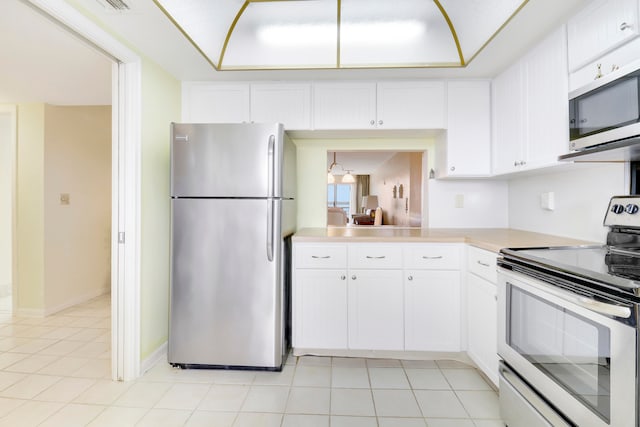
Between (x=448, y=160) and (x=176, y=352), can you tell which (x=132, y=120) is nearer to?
(x=176, y=352)

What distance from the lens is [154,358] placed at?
228cm

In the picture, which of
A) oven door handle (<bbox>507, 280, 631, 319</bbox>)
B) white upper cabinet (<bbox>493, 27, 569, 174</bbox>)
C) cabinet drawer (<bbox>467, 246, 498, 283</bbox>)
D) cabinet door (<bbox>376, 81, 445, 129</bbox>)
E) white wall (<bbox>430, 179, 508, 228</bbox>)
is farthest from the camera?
white wall (<bbox>430, 179, 508, 228</bbox>)

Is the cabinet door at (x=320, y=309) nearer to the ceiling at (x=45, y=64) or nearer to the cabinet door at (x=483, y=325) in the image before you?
the cabinet door at (x=483, y=325)

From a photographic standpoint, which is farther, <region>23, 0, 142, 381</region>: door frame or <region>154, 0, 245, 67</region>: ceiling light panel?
<region>23, 0, 142, 381</region>: door frame

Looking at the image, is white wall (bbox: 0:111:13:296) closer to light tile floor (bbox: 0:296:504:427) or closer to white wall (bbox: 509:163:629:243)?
light tile floor (bbox: 0:296:504:427)

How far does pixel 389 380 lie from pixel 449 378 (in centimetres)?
39

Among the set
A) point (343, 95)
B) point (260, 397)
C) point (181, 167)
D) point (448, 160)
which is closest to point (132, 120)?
point (181, 167)

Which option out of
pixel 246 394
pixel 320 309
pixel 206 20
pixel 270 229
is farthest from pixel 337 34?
pixel 246 394

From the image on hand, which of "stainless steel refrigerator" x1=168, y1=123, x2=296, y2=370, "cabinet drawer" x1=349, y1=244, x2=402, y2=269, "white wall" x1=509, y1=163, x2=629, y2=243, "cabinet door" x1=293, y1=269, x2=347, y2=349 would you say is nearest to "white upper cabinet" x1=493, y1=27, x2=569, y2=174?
"white wall" x1=509, y1=163, x2=629, y2=243

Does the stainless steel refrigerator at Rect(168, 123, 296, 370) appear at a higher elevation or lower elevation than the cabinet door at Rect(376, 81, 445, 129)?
lower

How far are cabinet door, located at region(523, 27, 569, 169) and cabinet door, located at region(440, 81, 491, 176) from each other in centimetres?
44

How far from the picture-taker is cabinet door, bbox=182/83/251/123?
259 centimetres

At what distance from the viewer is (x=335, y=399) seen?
1864 mm

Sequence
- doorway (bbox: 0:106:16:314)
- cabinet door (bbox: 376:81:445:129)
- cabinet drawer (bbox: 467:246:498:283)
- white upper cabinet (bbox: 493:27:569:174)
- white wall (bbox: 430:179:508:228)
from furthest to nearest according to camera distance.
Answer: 1. doorway (bbox: 0:106:16:314)
2. white wall (bbox: 430:179:508:228)
3. cabinet door (bbox: 376:81:445:129)
4. cabinet drawer (bbox: 467:246:498:283)
5. white upper cabinet (bbox: 493:27:569:174)
